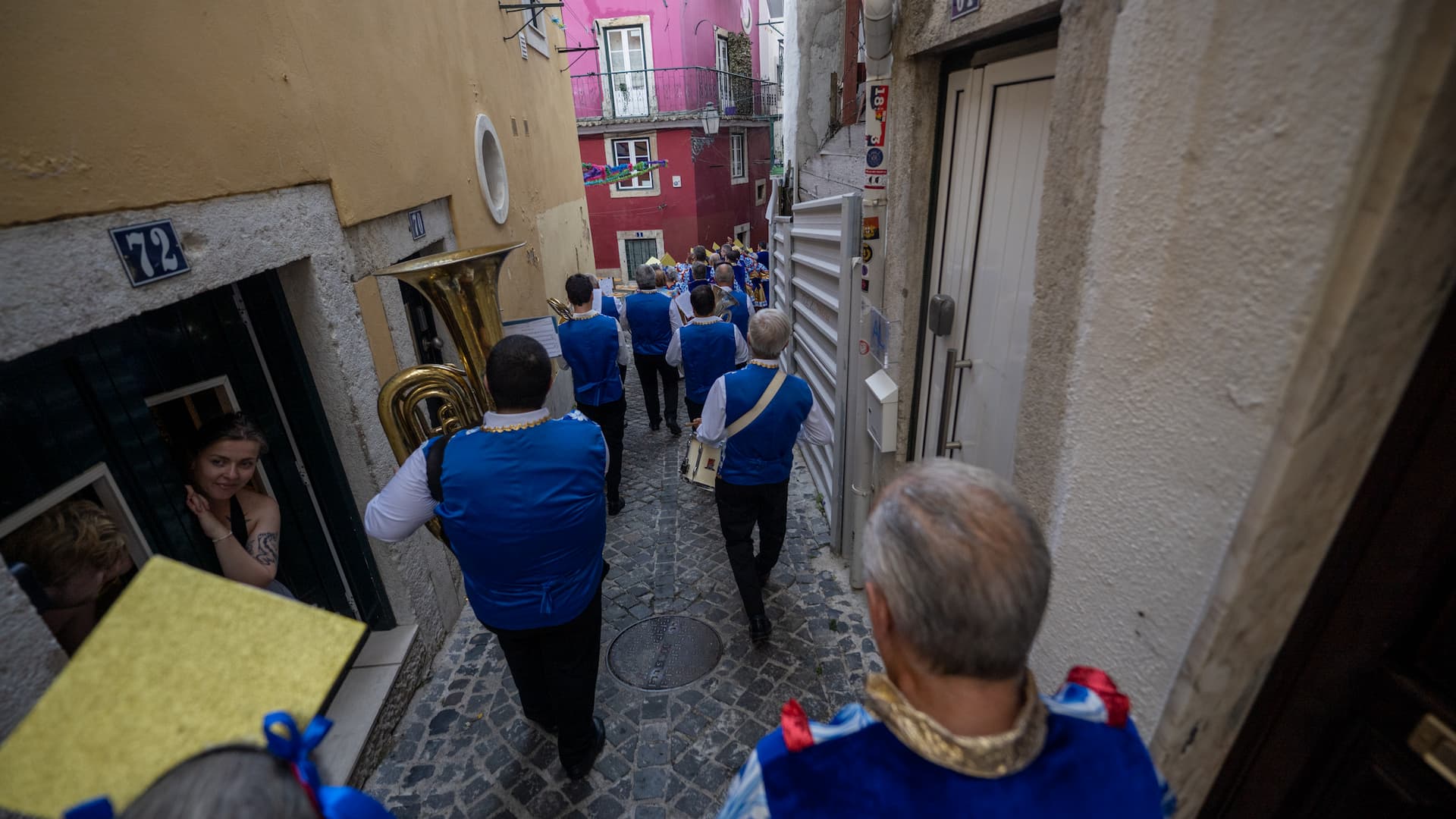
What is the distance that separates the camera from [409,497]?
2395 millimetres

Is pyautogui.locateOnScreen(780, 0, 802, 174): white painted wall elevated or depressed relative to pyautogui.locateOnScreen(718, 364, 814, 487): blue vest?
elevated

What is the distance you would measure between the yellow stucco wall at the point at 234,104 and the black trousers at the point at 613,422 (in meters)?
1.74

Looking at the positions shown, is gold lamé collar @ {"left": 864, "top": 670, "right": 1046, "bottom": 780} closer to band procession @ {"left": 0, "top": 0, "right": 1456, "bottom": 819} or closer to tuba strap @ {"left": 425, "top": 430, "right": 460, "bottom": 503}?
band procession @ {"left": 0, "top": 0, "right": 1456, "bottom": 819}

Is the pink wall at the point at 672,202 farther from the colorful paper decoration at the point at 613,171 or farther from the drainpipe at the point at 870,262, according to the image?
the drainpipe at the point at 870,262

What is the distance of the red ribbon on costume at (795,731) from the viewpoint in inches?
41.2

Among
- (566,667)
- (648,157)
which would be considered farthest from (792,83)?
(648,157)

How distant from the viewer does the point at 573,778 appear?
2.90m

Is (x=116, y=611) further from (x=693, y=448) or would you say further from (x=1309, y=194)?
(x=693, y=448)

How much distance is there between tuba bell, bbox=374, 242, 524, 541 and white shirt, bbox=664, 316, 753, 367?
2379 millimetres

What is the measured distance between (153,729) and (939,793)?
1.28m

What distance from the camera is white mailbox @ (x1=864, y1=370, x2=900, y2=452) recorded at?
11.0ft

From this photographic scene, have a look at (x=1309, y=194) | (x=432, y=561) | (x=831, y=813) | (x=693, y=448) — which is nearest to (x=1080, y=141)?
(x=1309, y=194)

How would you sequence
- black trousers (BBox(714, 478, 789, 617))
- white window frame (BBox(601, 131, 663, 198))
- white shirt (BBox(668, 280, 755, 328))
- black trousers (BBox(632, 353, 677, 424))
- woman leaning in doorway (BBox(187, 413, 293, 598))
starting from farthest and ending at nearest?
white window frame (BBox(601, 131, 663, 198)) → black trousers (BBox(632, 353, 677, 424)) → white shirt (BBox(668, 280, 755, 328)) → black trousers (BBox(714, 478, 789, 617)) → woman leaning in doorway (BBox(187, 413, 293, 598))

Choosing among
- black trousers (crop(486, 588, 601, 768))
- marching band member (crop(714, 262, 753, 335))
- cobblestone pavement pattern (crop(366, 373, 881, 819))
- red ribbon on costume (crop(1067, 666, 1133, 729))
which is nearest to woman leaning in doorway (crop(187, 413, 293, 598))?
black trousers (crop(486, 588, 601, 768))
